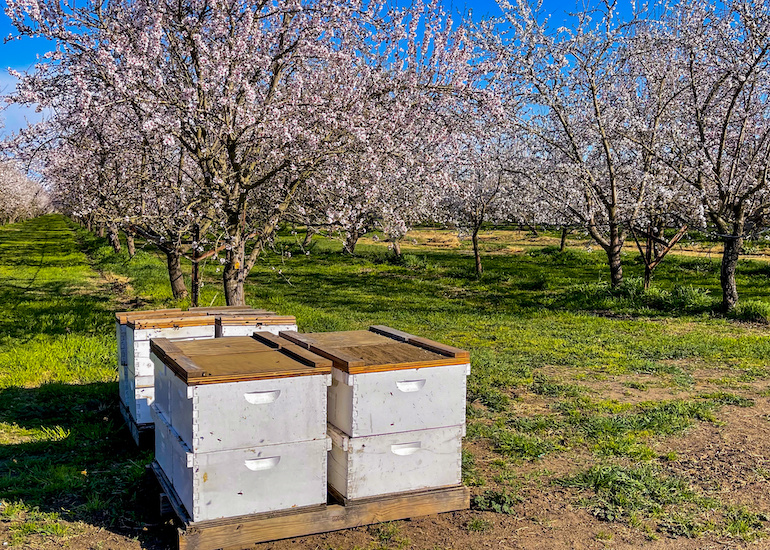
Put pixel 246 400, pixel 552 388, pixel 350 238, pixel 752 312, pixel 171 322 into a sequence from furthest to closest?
pixel 752 312 < pixel 350 238 < pixel 552 388 < pixel 171 322 < pixel 246 400

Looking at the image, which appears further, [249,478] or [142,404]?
[142,404]

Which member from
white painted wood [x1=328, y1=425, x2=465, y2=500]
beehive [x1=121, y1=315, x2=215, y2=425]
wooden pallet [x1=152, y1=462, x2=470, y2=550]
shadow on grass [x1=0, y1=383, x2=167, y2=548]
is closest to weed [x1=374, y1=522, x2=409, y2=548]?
wooden pallet [x1=152, y1=462, x2=470, y2=550]

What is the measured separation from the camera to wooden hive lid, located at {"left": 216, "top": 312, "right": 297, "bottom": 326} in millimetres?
6992

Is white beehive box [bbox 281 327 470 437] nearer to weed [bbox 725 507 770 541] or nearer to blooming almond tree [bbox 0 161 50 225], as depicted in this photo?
weed [bbox 725 507 770 541]

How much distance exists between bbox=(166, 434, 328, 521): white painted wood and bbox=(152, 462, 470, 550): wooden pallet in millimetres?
66

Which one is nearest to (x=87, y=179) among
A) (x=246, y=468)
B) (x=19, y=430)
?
(x=19, y=430)

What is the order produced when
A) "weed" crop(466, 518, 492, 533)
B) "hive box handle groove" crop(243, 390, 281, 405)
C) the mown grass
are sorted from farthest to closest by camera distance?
the mown grass < "weed" crop(466, 518, 492, 533) < "hive box handle groove" crop(243, 390, 281, 405)

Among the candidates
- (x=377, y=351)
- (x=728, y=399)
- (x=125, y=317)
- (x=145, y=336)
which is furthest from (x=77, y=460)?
(x=728, y=399)

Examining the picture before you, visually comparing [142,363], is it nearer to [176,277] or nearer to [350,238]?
[350,238]

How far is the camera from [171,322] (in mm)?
6938

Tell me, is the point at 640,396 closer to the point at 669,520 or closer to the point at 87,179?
the point at 669,520

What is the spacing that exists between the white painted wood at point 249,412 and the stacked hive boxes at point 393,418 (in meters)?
0.23

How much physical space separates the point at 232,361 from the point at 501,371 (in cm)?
604

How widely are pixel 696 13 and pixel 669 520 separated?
42.5 ft
